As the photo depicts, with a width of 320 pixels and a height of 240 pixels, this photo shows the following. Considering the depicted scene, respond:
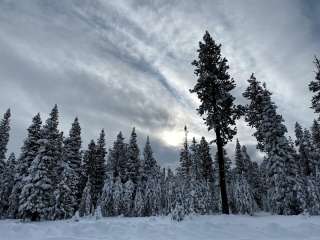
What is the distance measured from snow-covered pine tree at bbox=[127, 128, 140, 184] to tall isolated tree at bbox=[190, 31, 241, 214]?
26671 millimetres

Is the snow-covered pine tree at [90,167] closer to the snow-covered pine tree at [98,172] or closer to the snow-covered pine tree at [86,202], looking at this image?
the snow-covered pine tree at [98,172]

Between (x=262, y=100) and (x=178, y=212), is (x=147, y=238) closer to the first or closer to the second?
(x=178, y=212)

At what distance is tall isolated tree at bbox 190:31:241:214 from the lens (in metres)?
22.4

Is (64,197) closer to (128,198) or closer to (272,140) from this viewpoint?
(128,198)

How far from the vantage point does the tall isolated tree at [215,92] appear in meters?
22.4

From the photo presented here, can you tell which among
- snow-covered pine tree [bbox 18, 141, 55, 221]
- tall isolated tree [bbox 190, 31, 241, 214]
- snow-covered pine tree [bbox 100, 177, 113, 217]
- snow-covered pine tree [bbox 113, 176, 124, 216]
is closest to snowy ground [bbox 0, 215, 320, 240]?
tall isolated tree [bbox 190, 31, 241, 214]

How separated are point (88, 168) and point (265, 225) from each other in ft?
129

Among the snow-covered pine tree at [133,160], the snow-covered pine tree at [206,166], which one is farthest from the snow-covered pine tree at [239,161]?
the snow-covered pine tree at [133,160]

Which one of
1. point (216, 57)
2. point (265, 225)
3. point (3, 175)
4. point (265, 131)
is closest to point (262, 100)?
point (265, 131)

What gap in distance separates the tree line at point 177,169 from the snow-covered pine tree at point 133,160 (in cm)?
17

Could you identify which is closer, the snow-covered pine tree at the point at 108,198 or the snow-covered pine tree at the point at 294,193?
the snow-covered pine tree at the point at 294,193

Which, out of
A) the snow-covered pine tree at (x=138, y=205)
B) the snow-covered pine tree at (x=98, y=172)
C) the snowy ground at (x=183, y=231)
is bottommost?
the snowy ground at (x=183, y=231)

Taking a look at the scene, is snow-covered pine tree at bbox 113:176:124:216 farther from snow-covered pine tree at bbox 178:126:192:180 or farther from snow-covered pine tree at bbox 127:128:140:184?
snow-covered pine tree at bbox 178:126:192:180

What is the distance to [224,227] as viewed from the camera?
12.5m
